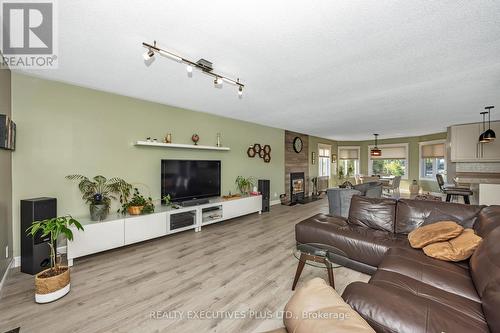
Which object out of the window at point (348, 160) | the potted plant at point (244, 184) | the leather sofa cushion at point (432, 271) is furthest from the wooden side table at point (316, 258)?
the window at point (348, 160)

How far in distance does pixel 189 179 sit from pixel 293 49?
3.02 metres

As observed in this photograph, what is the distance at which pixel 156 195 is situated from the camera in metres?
4.02

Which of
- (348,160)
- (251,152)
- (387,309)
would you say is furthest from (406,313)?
(348,160)

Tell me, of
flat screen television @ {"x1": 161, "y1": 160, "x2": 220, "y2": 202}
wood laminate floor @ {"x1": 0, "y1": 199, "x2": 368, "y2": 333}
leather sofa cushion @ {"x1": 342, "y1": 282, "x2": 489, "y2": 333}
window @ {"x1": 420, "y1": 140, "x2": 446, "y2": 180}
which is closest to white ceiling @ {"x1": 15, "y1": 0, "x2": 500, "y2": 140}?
flat screen television @ {"x1": 161, "y1": 160, "x2": 220, "y2": 202}

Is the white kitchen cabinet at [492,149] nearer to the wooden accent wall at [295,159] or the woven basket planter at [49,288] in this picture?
the wooden accent wall at [295,159]

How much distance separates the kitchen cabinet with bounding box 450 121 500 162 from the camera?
5.73 meters

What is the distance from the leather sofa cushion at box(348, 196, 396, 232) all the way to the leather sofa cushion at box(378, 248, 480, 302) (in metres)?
0.70

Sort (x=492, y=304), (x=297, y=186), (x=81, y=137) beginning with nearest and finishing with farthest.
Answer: (x=492, y=304) → (x=81, y=137) → (x=297, y=186)

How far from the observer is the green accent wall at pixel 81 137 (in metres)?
2.76

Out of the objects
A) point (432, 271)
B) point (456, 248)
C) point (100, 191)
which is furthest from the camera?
point (100, 191)

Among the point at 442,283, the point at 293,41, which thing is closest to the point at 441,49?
the point at 293,41

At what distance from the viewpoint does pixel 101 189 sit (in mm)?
3342

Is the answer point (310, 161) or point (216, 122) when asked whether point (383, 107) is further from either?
point (310, 161)

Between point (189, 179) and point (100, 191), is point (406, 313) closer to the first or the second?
point (189, 179)
